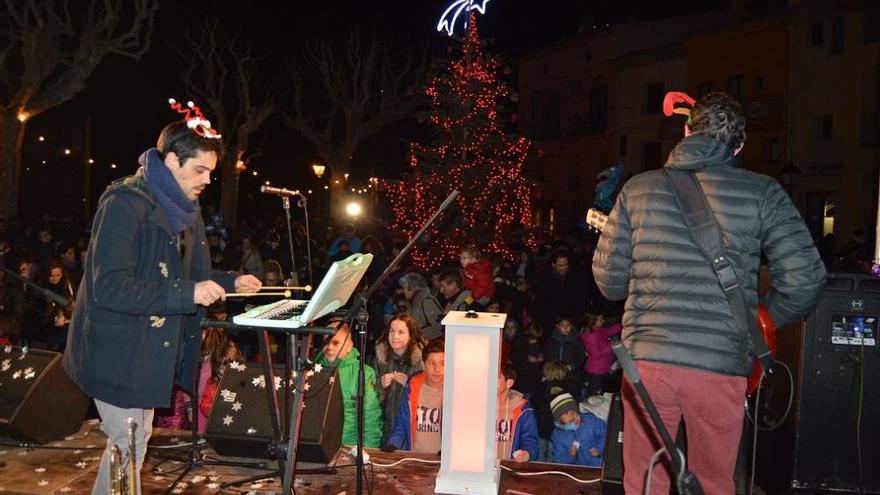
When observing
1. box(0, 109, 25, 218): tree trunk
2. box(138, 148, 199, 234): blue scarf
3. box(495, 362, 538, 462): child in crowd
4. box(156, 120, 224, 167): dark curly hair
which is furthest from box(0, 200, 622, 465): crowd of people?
box(0, 109, 25, 218): tree trunk

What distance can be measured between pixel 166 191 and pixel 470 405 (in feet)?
6.88

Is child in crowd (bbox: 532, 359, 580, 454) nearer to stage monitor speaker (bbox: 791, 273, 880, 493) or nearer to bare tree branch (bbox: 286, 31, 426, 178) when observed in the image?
stage monitor speaker (bbox: 791, 273, 880, 493)

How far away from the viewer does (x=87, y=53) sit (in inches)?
656

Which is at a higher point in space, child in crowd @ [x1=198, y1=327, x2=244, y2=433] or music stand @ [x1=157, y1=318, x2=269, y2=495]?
child in crowd @ [x1=198, y1=327, x2=244, y2=433]

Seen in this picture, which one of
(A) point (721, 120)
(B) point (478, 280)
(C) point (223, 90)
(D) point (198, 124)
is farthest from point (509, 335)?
(C) point (223, 90)

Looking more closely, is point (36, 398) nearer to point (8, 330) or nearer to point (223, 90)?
point (8, 330)

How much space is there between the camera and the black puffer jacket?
2.70 m

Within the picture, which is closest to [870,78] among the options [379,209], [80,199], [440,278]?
[440,278]

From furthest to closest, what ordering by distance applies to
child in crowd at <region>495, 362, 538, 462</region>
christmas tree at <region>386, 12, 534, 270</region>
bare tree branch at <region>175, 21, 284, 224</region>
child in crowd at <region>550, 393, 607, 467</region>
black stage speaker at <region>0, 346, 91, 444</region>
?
bare tree branch at <region>175, 21, 284, 224</region>, christmas tree at <region>386, 12, 534, 270</region>, child in crowd at <region>550, 393, 607, 467</region>, child in crowd at <region>495, 362, 538, 462</region>, black stage speaker at <region>0, 346, 91, 444</region>

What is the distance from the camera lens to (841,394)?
429 centimetres

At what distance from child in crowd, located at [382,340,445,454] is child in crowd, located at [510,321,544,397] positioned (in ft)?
5.09

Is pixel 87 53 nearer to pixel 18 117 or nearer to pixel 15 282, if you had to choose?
pixel 18 117

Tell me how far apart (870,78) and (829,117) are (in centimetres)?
198

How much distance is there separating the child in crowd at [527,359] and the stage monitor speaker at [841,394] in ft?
9.75
